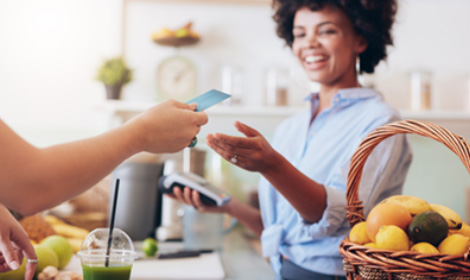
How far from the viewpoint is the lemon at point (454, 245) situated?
741mm

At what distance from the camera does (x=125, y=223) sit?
1.93 metres

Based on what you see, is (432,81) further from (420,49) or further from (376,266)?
(376,266)

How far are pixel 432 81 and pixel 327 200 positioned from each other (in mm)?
1650

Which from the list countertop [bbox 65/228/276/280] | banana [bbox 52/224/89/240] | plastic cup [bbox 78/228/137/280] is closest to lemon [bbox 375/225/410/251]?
plastic cup [bbox 78/228/137/280]

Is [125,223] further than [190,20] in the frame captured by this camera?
No

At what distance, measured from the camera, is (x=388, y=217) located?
2.64 feet

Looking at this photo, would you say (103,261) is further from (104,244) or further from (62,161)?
(62,161)

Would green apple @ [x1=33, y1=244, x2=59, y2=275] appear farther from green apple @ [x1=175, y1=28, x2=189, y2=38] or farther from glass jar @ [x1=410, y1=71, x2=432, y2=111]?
glass jar @ [x1=410, y1=71, x2=432, y2=111]

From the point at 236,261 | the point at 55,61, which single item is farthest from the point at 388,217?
the point at 55,61

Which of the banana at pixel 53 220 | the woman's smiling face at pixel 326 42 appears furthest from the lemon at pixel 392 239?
the banana at pixel 53 220

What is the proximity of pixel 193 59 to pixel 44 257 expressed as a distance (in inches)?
59.8

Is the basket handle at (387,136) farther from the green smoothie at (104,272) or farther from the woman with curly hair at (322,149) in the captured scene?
the green smoothie at (104,272)

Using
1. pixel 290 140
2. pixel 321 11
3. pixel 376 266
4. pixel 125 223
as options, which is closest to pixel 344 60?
pixel 321 11

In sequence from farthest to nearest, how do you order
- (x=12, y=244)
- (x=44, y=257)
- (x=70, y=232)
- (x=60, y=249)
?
(x=70, y=232) < (x=60, y=249) < (x=44, y=257) < (x=12, y=244)
